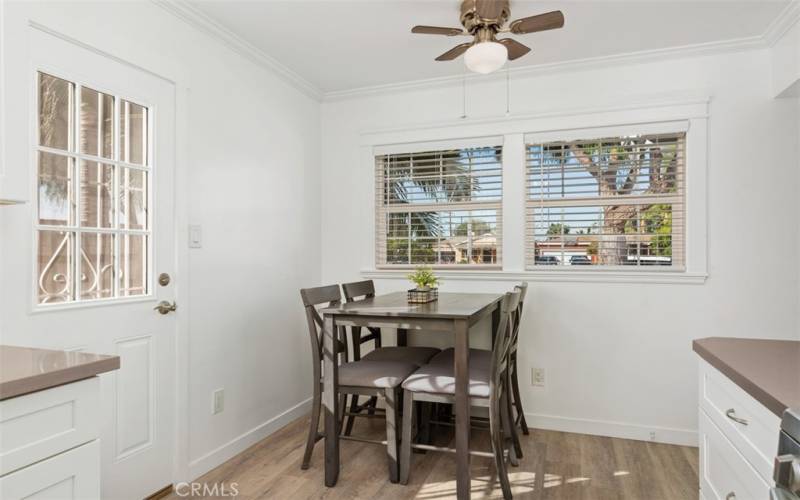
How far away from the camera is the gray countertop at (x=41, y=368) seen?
105cm

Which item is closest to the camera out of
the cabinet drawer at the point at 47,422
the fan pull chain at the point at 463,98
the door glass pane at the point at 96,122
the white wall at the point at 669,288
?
the cabinet drawer at the point at 47,422

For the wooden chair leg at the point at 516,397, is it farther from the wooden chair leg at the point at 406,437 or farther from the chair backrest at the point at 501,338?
the wooden chair leg at the point at 406,437

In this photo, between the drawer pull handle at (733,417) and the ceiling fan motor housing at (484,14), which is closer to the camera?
the drawer pull handle at (733,417)

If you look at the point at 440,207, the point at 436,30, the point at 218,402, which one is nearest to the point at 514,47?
the point at 436,30

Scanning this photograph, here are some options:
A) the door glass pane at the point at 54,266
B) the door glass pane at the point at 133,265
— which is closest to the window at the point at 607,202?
the door glass pane at the point at 133,265

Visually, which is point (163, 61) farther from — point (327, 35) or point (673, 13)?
point (673, 13)

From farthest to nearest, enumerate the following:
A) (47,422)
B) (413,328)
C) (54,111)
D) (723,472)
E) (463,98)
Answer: (463,98) → (413,328) → (54,111) → (723,472) → (47,422)

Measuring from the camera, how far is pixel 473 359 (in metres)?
2.80

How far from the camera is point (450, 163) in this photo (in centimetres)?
361

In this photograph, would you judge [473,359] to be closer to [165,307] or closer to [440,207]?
[440,207]

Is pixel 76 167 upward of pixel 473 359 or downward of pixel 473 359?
upward

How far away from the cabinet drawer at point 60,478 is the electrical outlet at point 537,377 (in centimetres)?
267

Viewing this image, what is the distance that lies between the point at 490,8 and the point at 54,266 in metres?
2.24

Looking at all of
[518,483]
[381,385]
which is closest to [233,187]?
[381,385]
